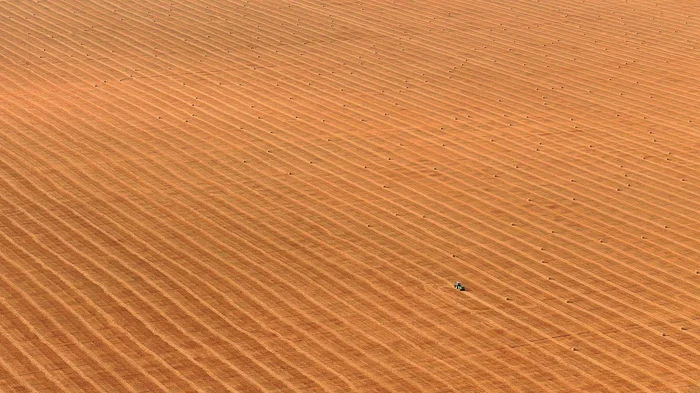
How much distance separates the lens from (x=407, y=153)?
14.8 meters

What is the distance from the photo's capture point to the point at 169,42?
2031 centimetres

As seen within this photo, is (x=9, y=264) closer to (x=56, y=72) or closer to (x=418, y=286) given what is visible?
(x=418, y=286)

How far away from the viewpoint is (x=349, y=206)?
511 inches

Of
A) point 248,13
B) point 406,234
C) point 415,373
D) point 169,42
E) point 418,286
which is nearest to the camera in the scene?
point 415,373

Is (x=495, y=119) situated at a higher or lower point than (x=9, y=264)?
higher

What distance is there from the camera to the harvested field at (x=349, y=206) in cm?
959

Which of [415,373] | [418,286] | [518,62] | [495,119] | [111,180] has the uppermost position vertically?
[518,62]

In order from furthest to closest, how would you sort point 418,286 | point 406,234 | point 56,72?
point 56,72, point 406,234, point 418,286

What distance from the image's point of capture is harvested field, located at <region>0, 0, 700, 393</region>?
9594 millimetres

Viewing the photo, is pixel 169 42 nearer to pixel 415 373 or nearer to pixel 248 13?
pixel 248 13

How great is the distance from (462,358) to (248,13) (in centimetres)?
1423

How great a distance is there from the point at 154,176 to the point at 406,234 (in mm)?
3311

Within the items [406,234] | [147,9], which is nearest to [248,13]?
[147,9]

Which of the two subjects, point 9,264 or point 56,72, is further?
point 56,72
